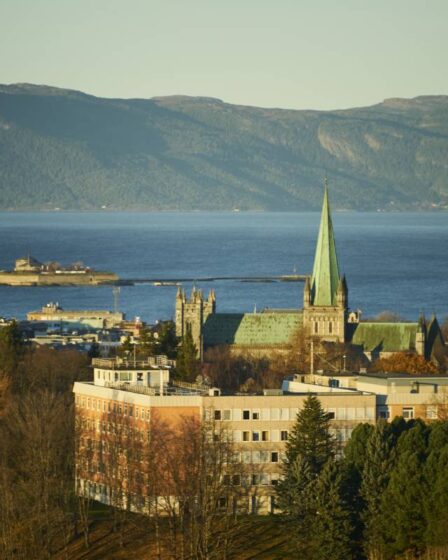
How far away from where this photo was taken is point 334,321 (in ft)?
375

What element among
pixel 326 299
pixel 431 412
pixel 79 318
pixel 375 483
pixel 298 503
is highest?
pixel 326 299

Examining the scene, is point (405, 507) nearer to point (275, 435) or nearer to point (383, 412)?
point (275, 435)

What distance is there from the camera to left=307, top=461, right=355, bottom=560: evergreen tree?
56.8 m

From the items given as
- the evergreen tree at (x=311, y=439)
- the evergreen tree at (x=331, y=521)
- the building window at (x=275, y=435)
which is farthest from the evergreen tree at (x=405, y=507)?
the building window at (x=275, y=435)

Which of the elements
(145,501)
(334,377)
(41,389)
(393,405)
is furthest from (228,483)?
(41,389)

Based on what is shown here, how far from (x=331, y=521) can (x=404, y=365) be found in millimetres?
33864

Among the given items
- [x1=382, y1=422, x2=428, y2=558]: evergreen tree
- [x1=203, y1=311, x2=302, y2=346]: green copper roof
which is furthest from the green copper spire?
[x1=382, y1=422, x2=428, y2=558]: evergreen tree

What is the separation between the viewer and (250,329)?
379 ft

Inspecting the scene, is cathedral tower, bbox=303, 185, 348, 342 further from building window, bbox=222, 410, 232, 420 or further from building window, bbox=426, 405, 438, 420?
building window, bbox=222, 410, 232, 420

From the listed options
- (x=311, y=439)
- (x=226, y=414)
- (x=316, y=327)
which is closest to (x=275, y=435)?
(x=226, y=414)

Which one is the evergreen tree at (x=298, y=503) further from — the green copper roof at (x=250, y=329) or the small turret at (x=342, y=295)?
the small turret at (x=342, y=295)

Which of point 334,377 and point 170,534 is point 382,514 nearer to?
point 170,534

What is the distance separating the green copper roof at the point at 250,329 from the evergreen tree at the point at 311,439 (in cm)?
5048

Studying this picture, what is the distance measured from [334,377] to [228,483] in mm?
13452
